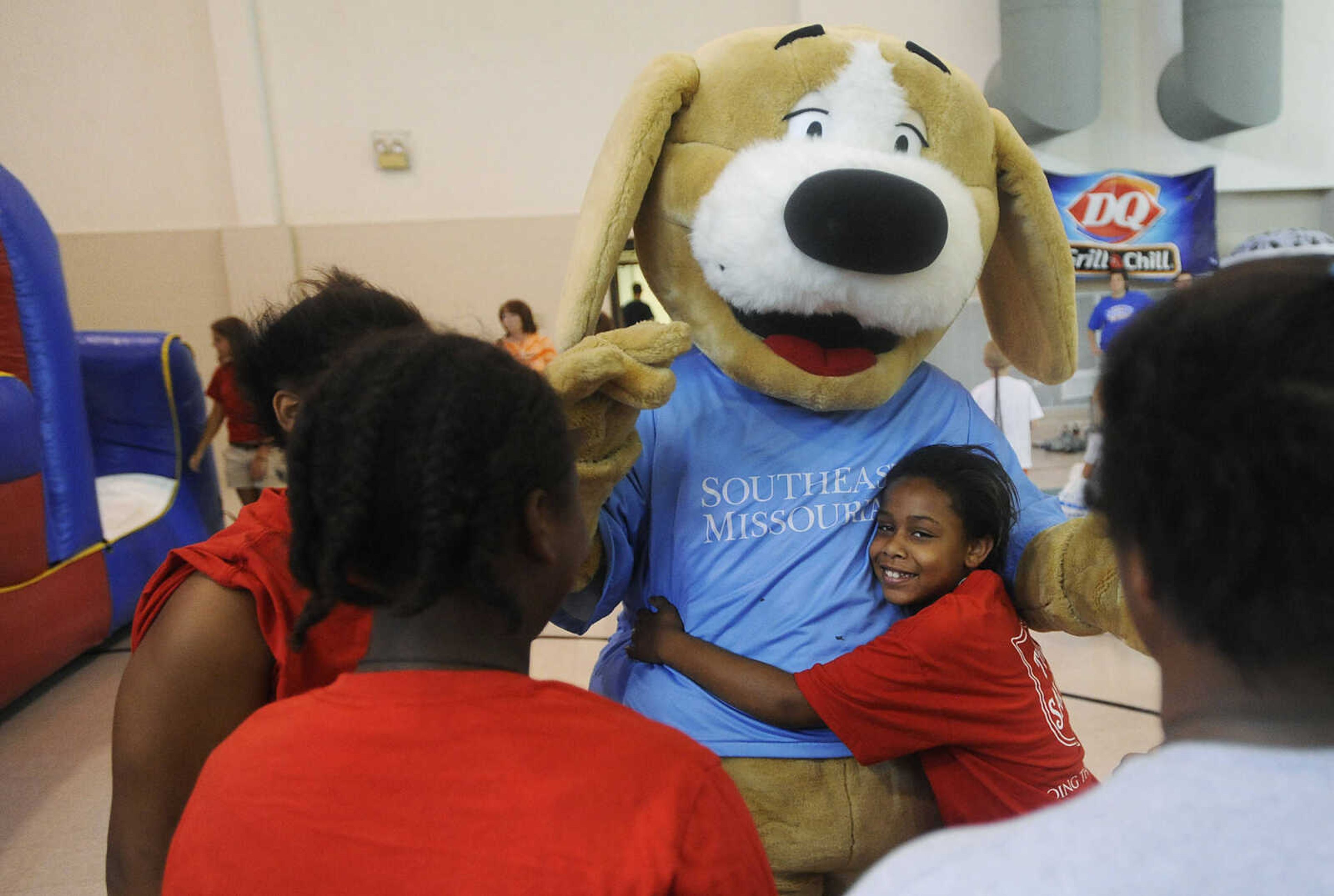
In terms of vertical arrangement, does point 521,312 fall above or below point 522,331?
above

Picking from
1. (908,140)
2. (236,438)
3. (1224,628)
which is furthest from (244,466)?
(1224,628)

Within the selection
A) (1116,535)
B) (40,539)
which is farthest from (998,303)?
(40,539)

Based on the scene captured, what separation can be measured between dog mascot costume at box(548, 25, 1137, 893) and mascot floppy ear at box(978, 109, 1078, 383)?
14 millimetres

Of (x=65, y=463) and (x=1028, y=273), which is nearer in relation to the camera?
(x=1028, y=273)

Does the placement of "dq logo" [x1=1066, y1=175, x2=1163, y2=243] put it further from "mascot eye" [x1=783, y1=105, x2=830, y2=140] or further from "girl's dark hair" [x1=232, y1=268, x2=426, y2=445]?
"girl's dark hair" [x1=232, y1=268, x2=426, y2=445]

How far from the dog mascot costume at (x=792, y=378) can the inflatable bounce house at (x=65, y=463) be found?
224cm

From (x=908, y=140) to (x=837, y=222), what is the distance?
0.26m

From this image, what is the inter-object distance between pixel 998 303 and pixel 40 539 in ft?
9.47

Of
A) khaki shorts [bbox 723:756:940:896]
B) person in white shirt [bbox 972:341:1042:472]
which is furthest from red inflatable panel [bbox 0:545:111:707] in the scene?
person in white shirt [bbox 972:341:1042:472]

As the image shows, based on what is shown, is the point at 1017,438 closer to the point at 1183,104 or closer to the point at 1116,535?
the point at 1183,104

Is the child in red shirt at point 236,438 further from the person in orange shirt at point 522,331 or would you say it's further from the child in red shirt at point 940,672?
the child in red shirt at point 940,672

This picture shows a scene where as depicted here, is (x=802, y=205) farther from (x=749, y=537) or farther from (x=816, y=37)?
(x=749, y=537)

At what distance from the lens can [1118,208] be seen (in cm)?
748

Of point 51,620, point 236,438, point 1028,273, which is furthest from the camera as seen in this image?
point 236,438
